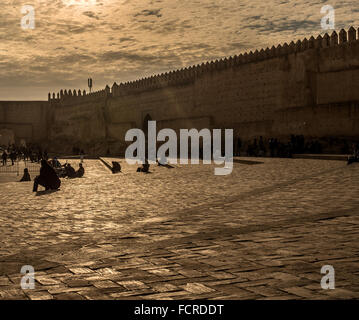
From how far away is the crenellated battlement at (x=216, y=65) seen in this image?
2256 centimetres

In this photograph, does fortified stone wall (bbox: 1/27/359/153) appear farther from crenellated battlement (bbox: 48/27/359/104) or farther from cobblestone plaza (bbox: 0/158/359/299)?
cobblestone plaza (bbox: 0/158/359/299)

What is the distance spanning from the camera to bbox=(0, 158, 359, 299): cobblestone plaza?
126 inches

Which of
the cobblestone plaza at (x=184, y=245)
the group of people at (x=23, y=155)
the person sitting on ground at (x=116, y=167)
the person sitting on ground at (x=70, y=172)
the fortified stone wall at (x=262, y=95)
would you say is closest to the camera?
the cobblestone plaza at (x=184, y=245)

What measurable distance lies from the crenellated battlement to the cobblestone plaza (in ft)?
→ 52.3

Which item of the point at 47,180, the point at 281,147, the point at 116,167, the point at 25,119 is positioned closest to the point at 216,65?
the point at 281,147

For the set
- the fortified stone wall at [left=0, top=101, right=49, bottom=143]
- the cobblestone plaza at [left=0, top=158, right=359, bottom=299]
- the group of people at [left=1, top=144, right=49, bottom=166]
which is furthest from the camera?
the fortified stone wall at [left=0, top=101, right=49, bottom=143]

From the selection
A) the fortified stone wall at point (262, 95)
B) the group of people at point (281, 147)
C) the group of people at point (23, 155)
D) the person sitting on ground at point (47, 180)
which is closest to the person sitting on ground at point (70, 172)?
the person sitting on ground at point (47, 180)

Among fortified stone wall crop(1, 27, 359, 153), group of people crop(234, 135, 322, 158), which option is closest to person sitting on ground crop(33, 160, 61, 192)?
group of people crop(234, 135, 322, 158)

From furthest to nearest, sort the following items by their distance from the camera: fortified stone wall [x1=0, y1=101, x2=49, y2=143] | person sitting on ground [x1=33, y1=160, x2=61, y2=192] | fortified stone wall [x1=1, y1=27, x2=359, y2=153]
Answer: fortified stone wall [x1=0, y1=101, x2=49, y2=143], fortified stone wall [x1=1, y1=27, x2=359, y2=153], person sitting on ground [x1=33, y1=160, x2=61, y2=192]

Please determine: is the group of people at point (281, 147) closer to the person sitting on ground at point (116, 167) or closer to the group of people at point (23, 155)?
the person sitting on ground at point (116, 167)

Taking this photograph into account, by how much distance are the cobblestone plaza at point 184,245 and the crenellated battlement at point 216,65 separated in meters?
15.9

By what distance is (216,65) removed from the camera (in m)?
29.9

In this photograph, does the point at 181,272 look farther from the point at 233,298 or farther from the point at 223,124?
the point at 223,124
